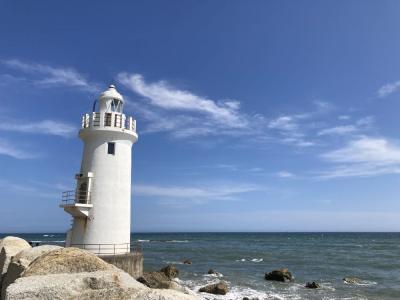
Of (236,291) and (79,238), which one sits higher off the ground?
(79,238)

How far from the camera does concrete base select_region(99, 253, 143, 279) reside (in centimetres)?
1633

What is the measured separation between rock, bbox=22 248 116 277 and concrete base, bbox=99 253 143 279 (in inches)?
382

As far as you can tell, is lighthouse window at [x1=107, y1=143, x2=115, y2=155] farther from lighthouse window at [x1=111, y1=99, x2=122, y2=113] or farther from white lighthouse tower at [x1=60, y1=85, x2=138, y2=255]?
lighthouse window at [x1=111, y1=99, x2=122, y2=113]

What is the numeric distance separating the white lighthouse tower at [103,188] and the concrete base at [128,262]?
64cm

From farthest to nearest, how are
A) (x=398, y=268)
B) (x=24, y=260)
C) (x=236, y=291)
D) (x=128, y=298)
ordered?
(x=398, y=268) < (x=236, y=291) < (x=24, y=260) < (x=128, y=298)

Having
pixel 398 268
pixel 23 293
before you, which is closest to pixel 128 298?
pixel 23 293

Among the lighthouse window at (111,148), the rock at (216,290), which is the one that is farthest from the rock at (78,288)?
the rock at (216,290)

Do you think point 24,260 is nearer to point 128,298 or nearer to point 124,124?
point 128,298

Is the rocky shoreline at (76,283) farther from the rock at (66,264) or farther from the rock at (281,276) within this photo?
the rock at (281,276)

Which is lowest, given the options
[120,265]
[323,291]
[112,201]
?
[323,291]

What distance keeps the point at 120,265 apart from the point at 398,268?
2966 centimetres

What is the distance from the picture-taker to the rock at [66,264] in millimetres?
6512

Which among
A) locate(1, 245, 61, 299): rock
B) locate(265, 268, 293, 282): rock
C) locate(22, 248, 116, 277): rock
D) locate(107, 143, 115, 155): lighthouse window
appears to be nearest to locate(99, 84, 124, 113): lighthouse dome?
locate(107, 143, 115, 155): lighthouse window

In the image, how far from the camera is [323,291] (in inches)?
950
